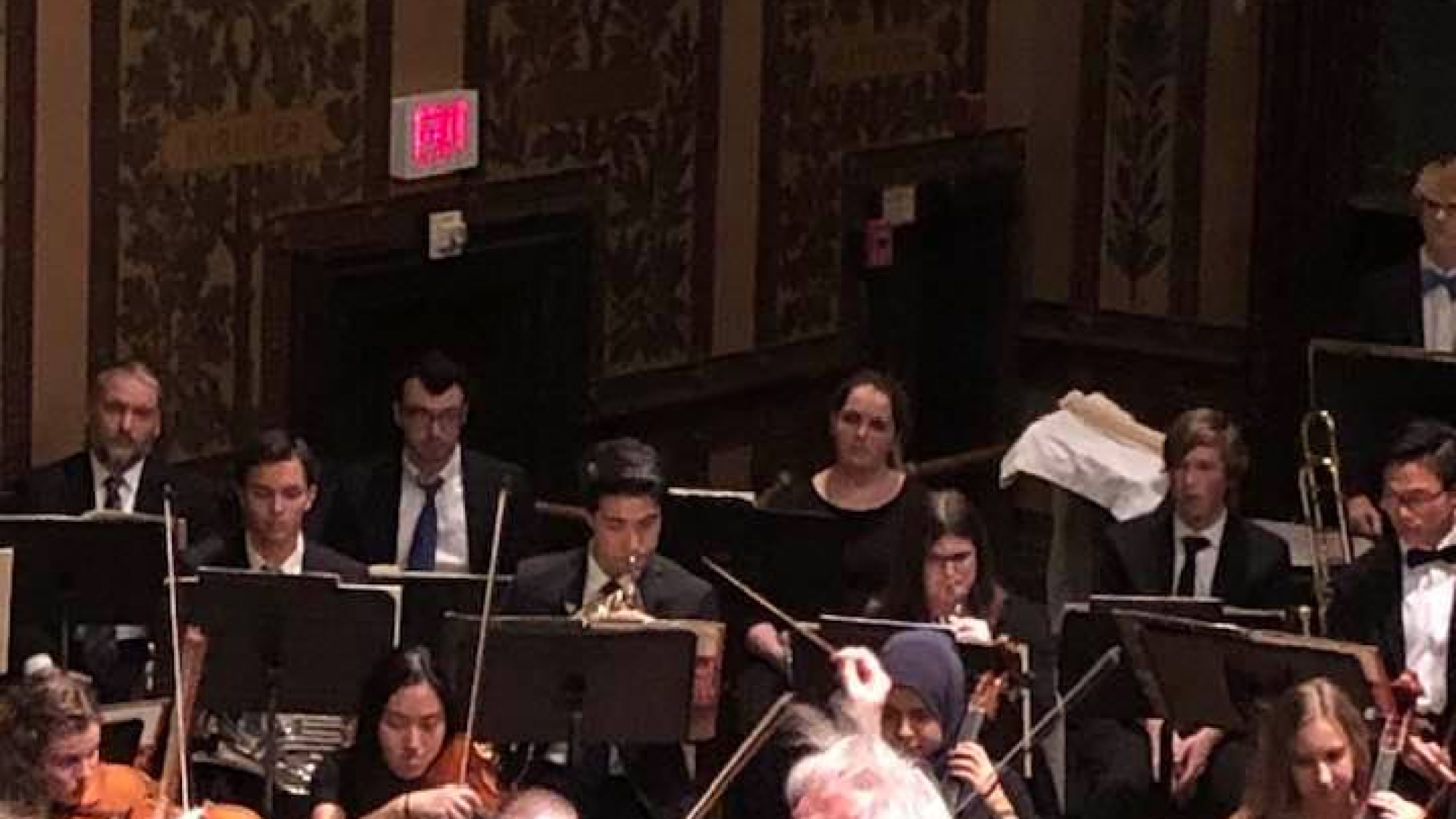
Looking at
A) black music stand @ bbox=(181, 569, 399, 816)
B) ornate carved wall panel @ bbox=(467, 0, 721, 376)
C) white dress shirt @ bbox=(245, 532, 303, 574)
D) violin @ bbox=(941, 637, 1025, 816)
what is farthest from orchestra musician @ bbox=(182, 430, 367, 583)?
ornate carved wall panel @ bbox=(467, 0, 721, 376)

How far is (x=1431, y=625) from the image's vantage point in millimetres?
8547

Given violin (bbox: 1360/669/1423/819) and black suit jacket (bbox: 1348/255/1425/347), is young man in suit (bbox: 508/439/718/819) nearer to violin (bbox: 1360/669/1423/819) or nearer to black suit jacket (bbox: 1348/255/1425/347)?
violin (bbox: 1360/669/1423/819)

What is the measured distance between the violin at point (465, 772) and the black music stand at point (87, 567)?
81cm

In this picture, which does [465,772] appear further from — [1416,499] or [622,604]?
[1416,499]

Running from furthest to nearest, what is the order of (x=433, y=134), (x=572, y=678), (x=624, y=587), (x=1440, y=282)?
(x=433, y=134), (x=1440, y=282), (x=624, y=587), (x=572, y=678)

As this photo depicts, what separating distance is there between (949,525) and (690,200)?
2990mm

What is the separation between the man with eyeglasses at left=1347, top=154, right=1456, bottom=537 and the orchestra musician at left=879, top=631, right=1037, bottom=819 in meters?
2.38

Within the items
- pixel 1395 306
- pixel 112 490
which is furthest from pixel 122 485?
pixel 1395 306

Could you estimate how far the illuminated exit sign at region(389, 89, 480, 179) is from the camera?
33.9 ft

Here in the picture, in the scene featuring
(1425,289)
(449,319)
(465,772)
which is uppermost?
(1425,289)

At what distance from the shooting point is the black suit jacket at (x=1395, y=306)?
32.9 feet

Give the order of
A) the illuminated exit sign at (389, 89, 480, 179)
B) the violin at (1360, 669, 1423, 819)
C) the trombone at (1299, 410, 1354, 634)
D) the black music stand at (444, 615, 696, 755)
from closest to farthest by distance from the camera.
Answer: the violin at (1360, 669, 1423, 819)
the black music stand at (444, 615, 696, 755)
the trombone at (1299, 410, 1354, 634)
the illuminated exit sign at (389, 89, 480, 179)

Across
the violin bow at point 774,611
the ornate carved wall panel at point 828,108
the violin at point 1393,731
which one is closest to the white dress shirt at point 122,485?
the violin bow at point 774,611

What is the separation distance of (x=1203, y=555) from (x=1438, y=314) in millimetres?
1248
